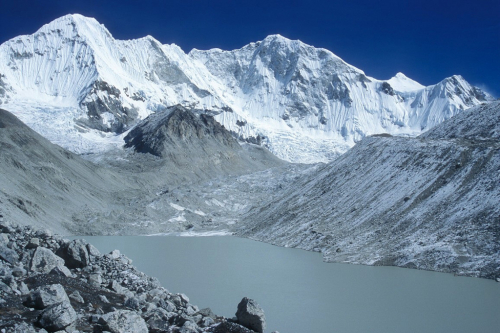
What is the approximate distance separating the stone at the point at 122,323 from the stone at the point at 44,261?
14.6 ft

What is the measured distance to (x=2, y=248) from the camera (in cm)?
1560

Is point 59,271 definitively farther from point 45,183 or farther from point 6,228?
point 45,183

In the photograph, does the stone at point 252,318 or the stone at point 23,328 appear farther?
the stone at point 252,318

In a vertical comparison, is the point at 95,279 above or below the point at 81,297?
above

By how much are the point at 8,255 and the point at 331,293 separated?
18786 millimetres

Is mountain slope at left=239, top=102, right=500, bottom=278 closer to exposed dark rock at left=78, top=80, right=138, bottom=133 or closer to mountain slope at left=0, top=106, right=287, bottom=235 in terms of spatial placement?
mountain slope at left=0, top=106, right=287, bottom=235

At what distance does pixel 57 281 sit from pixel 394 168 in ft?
153

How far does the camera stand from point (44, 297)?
12195mm

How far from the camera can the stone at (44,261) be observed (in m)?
15.6

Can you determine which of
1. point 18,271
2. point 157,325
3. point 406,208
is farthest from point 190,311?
point 406,208

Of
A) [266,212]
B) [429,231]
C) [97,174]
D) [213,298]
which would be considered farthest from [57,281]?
[97,174]

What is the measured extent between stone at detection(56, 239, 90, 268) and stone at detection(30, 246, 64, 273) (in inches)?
40.4

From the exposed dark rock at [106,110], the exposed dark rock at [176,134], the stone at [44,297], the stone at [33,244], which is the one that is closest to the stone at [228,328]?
the stone at [44,297]

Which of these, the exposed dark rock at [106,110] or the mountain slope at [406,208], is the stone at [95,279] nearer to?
the mountain slope at [406,208]
